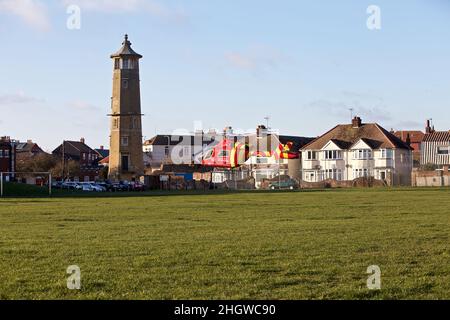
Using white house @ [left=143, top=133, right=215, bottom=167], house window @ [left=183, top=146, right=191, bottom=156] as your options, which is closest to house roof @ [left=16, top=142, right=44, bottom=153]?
white house @ [left=143, top=133, right=215, bottom=167]

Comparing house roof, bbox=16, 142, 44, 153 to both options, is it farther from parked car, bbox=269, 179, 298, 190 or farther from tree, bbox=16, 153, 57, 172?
parked car, bbox=269, 179, 298, 190

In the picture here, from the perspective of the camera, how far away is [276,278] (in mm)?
13469

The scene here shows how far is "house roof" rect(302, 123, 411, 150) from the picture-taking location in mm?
111250

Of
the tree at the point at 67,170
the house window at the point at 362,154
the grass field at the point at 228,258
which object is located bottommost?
the grass field at the point at 228,258

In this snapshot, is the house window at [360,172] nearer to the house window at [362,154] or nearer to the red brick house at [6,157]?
the house window at [362,154]

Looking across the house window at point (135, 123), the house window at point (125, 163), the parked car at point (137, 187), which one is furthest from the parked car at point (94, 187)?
the house window at point (135, 123)

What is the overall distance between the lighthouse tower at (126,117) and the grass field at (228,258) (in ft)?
275

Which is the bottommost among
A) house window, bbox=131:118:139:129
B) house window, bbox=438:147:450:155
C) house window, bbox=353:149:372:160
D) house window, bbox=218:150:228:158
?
house window, bbox=353:149:372:160

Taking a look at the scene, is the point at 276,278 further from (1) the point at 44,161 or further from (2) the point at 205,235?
(1) the point at 44,161

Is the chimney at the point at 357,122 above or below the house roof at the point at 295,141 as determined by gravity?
above

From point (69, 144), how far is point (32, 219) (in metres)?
152

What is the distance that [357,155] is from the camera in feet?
371

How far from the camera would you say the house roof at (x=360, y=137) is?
111250 mm

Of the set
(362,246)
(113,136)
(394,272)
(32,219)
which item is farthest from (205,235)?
(113,136)
